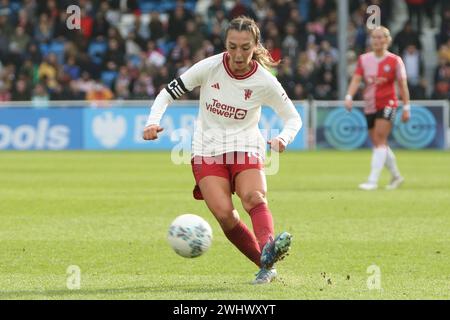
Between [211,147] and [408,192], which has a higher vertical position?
[211,147]

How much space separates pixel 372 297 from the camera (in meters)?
7.17

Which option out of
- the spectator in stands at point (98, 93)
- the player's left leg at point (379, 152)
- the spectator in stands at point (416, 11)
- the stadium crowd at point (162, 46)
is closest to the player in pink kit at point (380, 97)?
the player's left leg at point (379, 152)

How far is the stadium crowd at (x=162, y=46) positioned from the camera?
2772 cm

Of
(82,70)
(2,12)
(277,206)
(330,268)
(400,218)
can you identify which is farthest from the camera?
(2,12)

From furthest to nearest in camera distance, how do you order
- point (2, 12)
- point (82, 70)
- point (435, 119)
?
point (2, 12)
point (82, 70)
point (435, 119)

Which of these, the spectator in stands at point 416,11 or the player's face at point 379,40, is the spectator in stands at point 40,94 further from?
the player's face at point 379,40

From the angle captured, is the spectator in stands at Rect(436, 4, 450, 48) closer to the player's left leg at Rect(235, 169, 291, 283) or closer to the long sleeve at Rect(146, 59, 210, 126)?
the long sleeve at Rect(146, 59, 210, 126)

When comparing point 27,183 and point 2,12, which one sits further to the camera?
point 2,12

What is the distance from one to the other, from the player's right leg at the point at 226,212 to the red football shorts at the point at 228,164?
4 centimetres

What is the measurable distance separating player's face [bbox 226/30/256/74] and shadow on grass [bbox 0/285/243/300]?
1608mm

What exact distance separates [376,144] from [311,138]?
990 cm

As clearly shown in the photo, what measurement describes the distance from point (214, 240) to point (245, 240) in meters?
2.69

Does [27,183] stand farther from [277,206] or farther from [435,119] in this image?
[435,119]

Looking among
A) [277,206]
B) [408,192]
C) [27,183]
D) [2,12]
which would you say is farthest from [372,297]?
[2,12]
